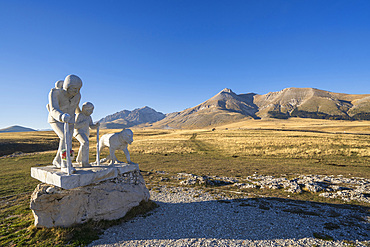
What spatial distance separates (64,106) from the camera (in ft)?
30.3

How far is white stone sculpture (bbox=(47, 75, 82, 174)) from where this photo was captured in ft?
27.6

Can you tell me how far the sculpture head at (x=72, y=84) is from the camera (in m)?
8.73

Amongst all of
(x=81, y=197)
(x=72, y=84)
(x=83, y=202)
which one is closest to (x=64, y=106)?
(x=72, y=84)

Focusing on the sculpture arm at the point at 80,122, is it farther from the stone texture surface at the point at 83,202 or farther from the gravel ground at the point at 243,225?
the gravel ground at the point at 243,225

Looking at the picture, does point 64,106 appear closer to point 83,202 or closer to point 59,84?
point 59,84

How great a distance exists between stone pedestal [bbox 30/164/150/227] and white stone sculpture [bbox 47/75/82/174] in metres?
0.66

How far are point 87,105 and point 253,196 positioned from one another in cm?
1377

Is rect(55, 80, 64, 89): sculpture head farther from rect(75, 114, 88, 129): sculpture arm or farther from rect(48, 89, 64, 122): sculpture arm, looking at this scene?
rect(75, 114, 88, 129): sculpture arm

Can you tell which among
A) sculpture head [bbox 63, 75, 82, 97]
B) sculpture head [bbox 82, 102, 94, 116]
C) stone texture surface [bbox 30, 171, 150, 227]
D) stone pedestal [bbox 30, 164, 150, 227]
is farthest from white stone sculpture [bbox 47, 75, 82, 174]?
stone texture surface [bbox 30, 171, 150, 227]

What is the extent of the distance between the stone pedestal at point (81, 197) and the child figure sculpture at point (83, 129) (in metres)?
0.86

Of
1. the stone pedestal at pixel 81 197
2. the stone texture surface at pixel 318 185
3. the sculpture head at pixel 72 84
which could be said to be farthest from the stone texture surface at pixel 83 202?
the stone texture surface at pixel 318 185

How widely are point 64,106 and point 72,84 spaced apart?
52.7 inches

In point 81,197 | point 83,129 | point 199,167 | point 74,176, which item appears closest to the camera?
point 74,176

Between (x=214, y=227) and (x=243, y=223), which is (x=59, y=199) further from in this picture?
(x=243, y=223)
